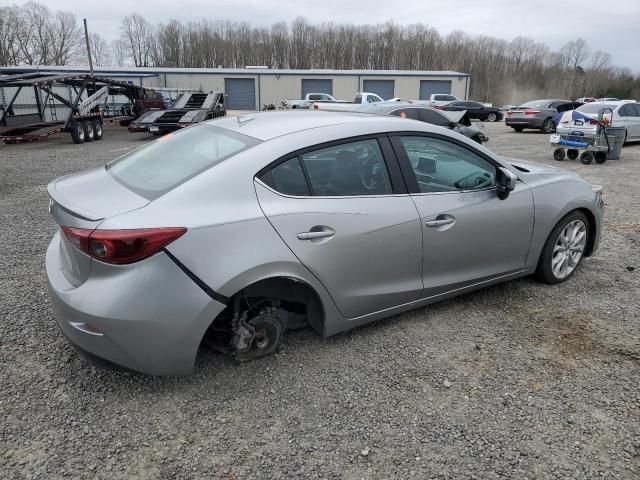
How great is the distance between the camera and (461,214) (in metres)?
3.31

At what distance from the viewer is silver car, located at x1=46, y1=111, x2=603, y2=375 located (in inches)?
93.3

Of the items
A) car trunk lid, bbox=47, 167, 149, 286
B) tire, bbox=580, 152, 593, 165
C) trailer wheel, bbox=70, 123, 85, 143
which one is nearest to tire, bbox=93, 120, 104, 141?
trailer wheel, bbox=70, 123, 85, 143

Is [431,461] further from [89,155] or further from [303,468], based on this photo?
[89,155]

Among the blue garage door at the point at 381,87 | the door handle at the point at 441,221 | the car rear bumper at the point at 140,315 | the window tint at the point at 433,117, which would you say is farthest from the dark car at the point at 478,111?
the car rear bumper at the point at 140,315

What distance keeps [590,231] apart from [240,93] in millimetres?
43505

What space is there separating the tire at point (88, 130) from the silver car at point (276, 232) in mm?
16284

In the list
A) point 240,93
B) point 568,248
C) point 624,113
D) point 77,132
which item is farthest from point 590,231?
point 240,93

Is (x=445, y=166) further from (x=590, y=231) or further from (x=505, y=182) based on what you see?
(x=590, y=231)

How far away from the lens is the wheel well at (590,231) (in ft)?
13.7

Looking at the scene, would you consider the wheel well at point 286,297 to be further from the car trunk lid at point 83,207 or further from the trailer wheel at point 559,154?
the trailer wheel at point 559,154

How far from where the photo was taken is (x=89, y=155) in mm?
14266

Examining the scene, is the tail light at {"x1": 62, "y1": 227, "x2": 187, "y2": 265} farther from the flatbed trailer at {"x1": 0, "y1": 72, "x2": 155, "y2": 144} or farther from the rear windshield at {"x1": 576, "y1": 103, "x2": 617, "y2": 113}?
the rear windshield at {"x1": 576, "y1": 103, "x2": 617, "y2": 113}

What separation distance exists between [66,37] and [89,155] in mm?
67493

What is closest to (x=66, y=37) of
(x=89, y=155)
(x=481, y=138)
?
(x=89, y=155)
